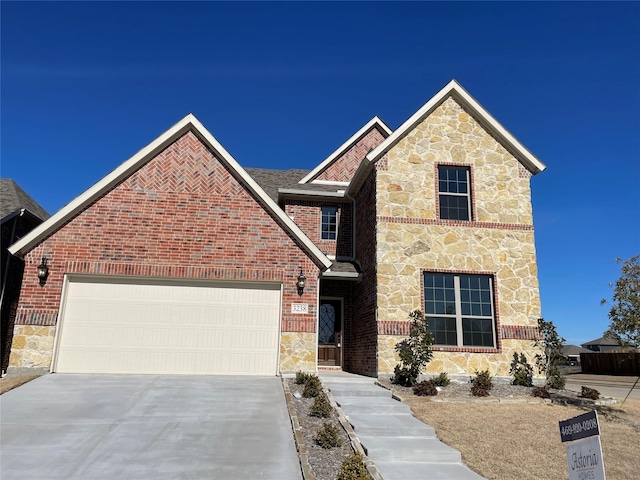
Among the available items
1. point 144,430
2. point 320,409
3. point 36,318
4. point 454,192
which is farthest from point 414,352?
point 36,318

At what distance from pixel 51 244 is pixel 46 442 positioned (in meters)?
5.88

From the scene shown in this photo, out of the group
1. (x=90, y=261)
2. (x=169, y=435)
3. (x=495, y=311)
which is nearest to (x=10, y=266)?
(x=90, y=261)

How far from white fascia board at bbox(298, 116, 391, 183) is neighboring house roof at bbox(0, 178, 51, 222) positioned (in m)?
9.03

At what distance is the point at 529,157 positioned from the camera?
45.9 feet

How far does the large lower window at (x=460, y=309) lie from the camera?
491 inches

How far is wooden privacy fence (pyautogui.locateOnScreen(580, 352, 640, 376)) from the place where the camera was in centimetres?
2466

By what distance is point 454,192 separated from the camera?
1381 cm

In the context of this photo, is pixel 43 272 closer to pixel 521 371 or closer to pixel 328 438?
pixel 328 438

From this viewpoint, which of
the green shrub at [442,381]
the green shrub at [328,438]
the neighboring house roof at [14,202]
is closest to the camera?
the green shrub at [328,438]

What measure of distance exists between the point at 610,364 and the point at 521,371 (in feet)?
63.6

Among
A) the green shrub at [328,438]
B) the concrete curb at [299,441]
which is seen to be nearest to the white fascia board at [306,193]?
the concrete curb at [299,441]

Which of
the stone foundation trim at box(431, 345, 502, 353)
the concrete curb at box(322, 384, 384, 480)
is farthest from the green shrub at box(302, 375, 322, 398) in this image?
the stone foundation trim at box(431, 345, 502, 353)

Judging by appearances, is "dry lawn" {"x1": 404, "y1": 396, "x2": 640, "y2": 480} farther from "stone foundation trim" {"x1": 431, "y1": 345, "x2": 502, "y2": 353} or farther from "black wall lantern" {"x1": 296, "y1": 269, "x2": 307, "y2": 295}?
"black wall lantern" {"x1": 296, "y1": 269, "x2": 307, "y2": 295}

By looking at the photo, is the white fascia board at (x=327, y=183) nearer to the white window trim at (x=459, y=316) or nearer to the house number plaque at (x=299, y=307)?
the white window trim at (x=459, y=316)
